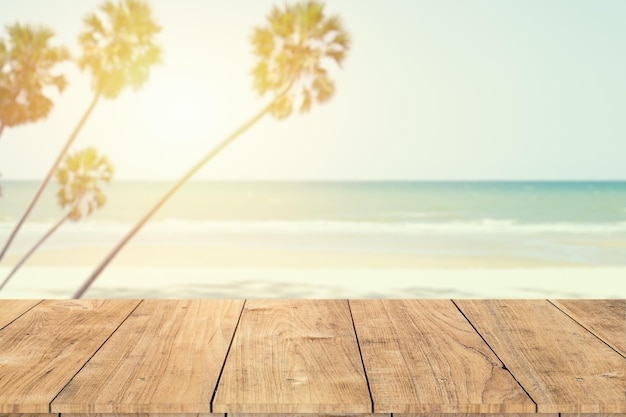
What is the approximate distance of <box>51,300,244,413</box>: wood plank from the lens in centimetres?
119

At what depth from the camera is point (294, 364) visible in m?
1.38

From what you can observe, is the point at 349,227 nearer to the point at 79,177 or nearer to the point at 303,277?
the point at 303,277

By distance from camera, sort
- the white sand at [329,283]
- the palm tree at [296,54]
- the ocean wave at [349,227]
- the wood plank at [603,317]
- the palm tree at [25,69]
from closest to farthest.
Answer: the wood plank at [603,317], the palm tree at [296,54], the white sand at [329,283], the palm tree at [25,69], the ocean wave at [349,227]

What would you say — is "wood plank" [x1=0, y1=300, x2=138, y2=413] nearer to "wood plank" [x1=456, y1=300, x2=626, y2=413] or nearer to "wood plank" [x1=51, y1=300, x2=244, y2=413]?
"wood plank" [x1=51, y1=300, x2=244, y2=413]

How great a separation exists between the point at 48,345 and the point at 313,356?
53cm

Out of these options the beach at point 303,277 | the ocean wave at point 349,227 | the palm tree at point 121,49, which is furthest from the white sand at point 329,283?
the ocean wave at point 349,227

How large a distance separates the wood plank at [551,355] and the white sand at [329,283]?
205 inches

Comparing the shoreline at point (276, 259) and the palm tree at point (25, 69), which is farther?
the shoreline at point (276, 259)

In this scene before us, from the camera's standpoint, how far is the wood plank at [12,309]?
1.71m

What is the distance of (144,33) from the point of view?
6.92 metres

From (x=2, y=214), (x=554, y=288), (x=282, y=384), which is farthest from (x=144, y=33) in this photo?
(x=2, y=214)

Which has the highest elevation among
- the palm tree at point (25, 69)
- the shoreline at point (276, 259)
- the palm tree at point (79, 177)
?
the palm tree at point (25, 69)

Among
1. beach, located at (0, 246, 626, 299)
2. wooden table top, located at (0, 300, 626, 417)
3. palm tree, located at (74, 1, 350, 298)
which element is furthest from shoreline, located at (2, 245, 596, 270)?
wooden table top, located at (0, 300, 626, 417)

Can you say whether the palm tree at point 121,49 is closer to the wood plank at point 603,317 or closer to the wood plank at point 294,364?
the wood plank at point 294,364
